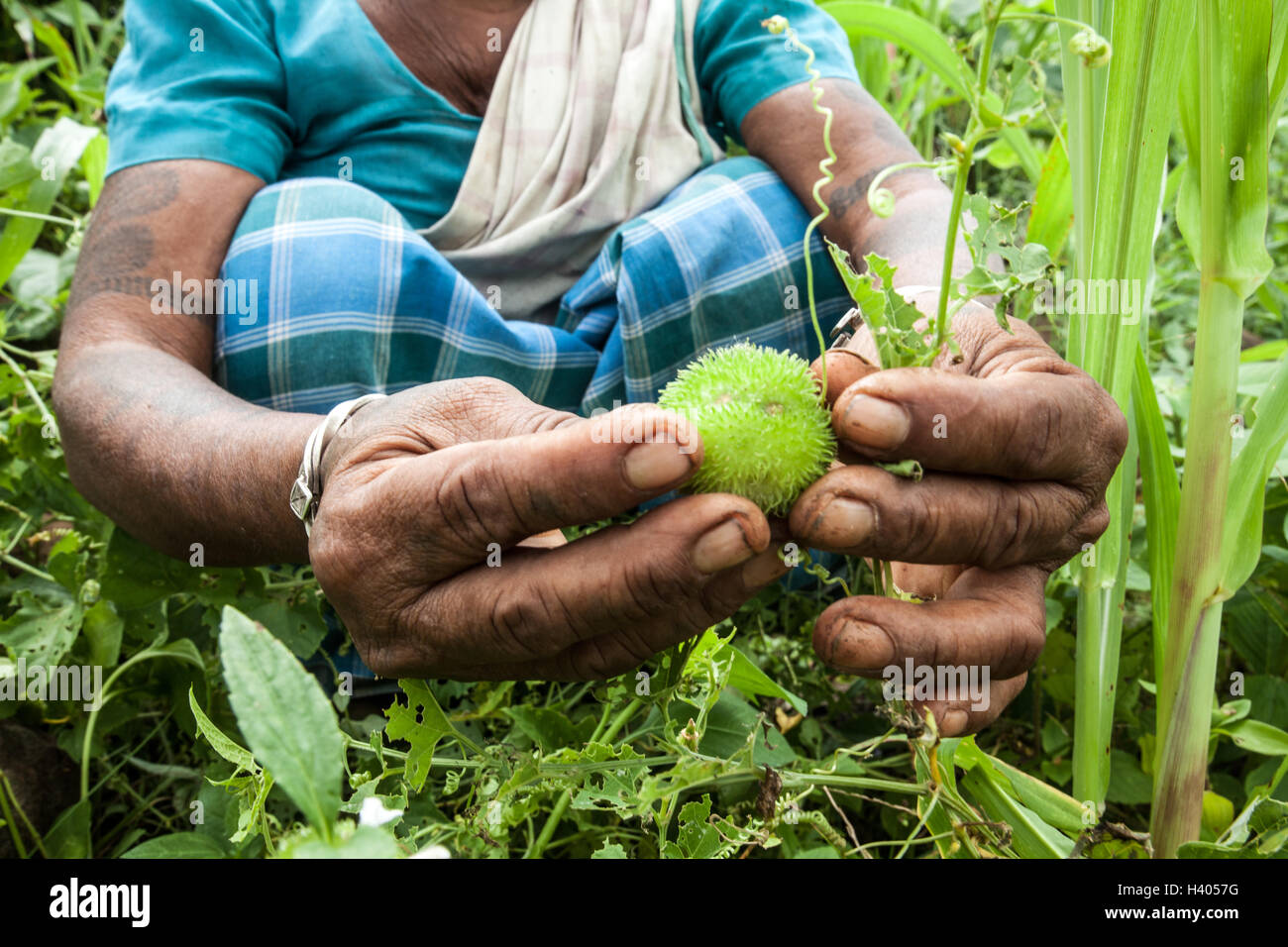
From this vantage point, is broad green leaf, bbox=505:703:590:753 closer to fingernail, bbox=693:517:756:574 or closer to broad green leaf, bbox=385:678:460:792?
broad green leaf, bbox=385:678:460:792

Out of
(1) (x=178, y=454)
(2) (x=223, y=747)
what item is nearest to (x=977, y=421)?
(2) (x=223, y=747)

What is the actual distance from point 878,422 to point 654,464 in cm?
24

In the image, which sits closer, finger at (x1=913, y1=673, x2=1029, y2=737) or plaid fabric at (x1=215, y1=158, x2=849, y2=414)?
finger at (x1=913, y1=673, x2=1029, y2=737)

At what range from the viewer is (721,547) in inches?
39.9

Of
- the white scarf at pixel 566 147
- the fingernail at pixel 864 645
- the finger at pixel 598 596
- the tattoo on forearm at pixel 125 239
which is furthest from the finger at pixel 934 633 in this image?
the tattoo on forearm at pixel 125 239

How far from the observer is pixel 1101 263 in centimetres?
129

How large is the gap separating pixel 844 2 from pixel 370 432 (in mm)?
1472

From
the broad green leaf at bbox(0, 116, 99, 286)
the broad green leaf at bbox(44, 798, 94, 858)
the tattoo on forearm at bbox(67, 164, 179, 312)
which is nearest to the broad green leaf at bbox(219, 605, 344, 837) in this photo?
the broad green leaf at bbox(44, 798, 94, 858)

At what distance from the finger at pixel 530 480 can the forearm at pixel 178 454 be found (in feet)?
1.13

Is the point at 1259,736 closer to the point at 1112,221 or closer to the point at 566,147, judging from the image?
the point at 1112,221

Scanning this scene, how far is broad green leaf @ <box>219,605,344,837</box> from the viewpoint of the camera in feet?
1.93

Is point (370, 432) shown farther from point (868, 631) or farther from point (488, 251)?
point (488, 251)

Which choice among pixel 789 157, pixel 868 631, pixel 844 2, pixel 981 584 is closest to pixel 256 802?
pixel 868 631

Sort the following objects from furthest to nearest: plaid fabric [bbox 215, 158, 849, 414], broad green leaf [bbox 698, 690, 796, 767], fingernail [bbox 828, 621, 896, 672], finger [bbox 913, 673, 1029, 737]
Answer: plaid fabric [bbox 215, 158, 849, 414], broad green leaf [bbox 698, 690, 796, 767], finger [bbox 913, 673, 1029, 737], fingernail [bbox 828, 621, 896, 672]
